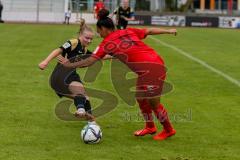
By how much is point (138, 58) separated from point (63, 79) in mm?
1163

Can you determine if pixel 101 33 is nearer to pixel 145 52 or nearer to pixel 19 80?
pixel 145 52

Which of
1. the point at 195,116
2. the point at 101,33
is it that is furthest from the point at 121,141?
the point at 195,116

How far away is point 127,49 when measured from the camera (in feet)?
24.6

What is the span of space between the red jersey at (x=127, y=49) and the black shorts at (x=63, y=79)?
2.65 feet

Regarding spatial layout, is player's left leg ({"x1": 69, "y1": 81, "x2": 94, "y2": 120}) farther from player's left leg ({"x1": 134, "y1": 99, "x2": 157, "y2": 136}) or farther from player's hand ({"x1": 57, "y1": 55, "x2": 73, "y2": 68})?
player's left leg ({"x1": 134, "y1": 99, "x2": 157, "y2": 136})

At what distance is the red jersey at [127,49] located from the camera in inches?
291

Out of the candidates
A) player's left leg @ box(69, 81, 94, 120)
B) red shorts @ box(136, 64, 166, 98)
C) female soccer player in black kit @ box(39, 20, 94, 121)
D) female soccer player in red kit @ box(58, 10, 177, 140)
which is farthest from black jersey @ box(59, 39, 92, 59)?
red shorts @ box(136, 64, 166, 98)

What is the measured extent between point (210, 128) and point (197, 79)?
525 cm

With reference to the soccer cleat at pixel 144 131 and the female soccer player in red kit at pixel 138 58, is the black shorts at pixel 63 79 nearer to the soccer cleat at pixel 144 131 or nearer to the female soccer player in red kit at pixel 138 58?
the female soccer player in red kit at pixel 138 58

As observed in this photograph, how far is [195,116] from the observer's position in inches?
364

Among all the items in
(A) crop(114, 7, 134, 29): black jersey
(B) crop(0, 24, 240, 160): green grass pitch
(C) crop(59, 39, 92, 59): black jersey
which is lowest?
(B) crop(0, 24, 240, 160): green grass pitch

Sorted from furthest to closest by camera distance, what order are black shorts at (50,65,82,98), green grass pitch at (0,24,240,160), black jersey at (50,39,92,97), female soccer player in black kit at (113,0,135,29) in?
female soccer player in black kit at (113,0,135,29) → black shorts at (50,65,82,98) → black jersey at (50,39,92,97) → green grass pitch at (0,24,240,160)

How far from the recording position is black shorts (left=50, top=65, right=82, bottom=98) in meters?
8.09

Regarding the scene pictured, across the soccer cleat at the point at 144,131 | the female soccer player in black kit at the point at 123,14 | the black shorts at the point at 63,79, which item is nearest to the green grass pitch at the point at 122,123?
the soccer cleat at the point at 144,131
